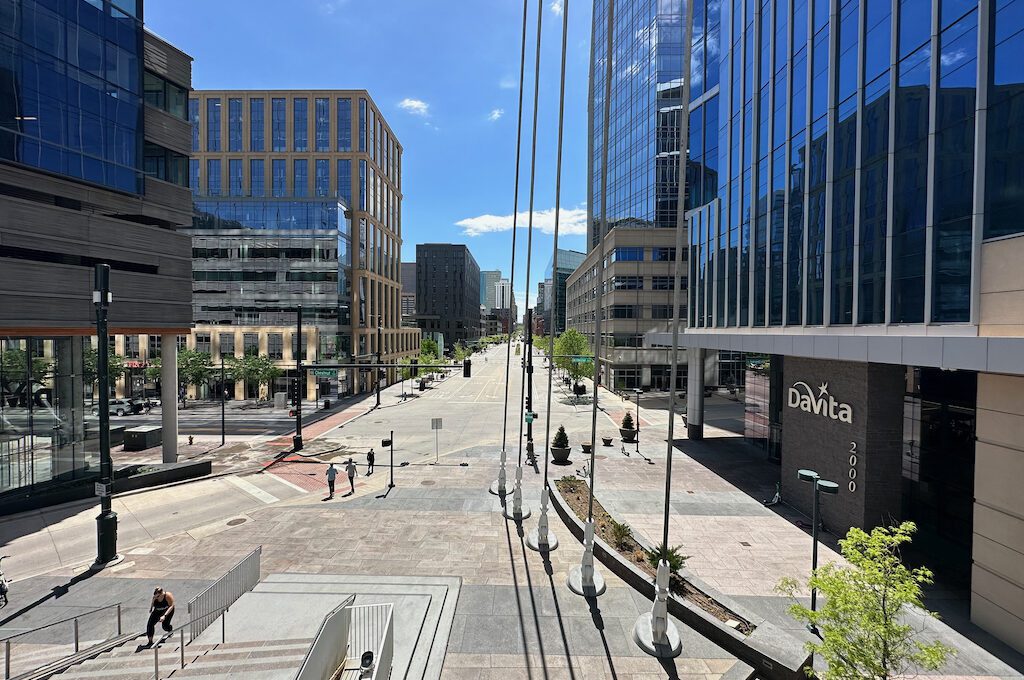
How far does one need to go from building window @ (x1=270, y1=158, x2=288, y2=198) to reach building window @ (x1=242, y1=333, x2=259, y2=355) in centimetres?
1954

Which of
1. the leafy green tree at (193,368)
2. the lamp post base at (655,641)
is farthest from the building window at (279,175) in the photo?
the lamp post base at (655,641)

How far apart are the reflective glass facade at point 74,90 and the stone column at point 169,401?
28.3 feet

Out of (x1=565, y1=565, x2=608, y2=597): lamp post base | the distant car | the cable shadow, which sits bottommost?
the distant car

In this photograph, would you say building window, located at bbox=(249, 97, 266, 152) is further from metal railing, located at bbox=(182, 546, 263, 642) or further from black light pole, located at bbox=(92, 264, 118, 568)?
metal railing, located at bbox=(182, 546, 263, 642)

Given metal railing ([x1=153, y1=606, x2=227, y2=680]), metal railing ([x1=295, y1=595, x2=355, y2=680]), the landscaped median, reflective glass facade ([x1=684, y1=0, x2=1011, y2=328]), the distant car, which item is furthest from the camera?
the distant car

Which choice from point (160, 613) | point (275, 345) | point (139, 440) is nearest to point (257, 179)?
point (275, 345)

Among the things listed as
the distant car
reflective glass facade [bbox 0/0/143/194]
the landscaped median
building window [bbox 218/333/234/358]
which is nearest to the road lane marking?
the landscaped median

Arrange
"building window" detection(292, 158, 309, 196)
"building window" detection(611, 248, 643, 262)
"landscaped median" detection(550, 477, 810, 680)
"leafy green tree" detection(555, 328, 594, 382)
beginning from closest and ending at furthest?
"landscaped median" detection(550, 477, 810, 680)
"building window" detection(611, 248, 643, 262)
"leafy green tree" detection(555, 328, 594, 382)
"building window" detection(292, 158, 309, 196)

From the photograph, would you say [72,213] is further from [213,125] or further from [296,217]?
[213,125]

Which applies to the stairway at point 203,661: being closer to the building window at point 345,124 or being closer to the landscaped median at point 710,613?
the landscaped median at point 710,613

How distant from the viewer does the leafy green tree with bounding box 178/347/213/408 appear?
1737 inches

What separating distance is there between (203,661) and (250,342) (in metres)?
48.9

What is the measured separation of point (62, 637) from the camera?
9.84 metres

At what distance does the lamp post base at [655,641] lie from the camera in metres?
8.90
